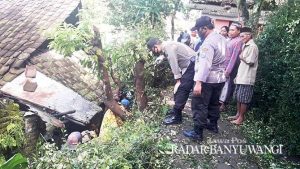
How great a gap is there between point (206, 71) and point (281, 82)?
1876 millimetres

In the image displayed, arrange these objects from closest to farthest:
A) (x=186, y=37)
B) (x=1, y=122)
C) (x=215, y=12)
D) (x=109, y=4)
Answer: (x=1, y=122), (x=186, y=37), (x=109, y=4), (x=215, y=12)

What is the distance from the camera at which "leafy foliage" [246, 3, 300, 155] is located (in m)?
5.11

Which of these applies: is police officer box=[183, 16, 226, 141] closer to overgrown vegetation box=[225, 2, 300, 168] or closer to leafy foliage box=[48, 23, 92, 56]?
overgrown vegetation box=[225, 2, 300, 168]

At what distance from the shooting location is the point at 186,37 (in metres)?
8.99

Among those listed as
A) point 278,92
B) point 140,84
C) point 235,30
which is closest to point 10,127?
point 140,84

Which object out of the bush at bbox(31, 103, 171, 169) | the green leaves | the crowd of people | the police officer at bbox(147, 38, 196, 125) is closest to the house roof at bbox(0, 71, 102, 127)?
the crowd of people

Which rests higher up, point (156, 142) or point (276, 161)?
point (156, 142)

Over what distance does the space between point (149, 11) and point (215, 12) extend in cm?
413

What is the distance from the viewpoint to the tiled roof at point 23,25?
9414mm

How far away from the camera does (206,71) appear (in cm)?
488

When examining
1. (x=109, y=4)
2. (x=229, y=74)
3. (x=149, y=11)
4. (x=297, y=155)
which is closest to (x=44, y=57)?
(x=109, y=4)

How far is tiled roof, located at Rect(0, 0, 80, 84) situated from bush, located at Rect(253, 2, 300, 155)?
5991 mm

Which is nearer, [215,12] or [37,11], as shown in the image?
[37,11]

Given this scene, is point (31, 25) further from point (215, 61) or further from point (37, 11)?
point (215, 61)
